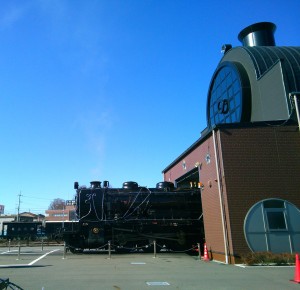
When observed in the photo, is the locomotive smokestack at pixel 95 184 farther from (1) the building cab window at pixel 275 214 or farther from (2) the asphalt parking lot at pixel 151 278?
(1) the building cab window at pixel 275 214

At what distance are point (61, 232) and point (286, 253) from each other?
42.1 feet

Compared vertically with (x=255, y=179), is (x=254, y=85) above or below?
above

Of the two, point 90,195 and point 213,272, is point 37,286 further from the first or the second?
point 90,195

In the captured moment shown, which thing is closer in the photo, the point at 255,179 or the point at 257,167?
the point at 255,179

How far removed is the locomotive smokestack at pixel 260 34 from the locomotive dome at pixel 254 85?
3.69 meters

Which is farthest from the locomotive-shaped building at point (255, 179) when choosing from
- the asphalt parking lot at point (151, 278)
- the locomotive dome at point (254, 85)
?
the asphalt parking lot at point (151, 278)

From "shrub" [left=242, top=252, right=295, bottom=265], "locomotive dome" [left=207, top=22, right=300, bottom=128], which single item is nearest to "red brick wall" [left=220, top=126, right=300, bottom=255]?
"shrub" [left=242, top=252, right=295, bottom=265]

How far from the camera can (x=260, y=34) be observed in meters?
33.2

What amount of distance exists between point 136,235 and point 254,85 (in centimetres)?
1273

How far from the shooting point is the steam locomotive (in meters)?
21.4

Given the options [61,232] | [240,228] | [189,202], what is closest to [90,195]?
[61,232]

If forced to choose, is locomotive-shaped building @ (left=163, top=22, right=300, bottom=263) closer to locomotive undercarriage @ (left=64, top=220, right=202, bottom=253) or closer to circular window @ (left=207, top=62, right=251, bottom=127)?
circular window @ (left=207, top=62, right=251, bottom=127)

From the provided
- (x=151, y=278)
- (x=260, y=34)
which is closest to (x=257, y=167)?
(x=151, y=278)

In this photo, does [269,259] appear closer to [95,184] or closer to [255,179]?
[255,179]
